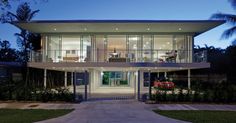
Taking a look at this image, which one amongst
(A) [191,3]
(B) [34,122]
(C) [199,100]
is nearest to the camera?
(B) [34,122]

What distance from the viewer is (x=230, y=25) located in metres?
36.3

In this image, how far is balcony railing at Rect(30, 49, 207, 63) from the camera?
98.0ft

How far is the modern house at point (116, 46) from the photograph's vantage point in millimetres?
29234

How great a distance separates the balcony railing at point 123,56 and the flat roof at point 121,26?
6.69ft

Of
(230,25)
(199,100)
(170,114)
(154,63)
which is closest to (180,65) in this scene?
(154,63)

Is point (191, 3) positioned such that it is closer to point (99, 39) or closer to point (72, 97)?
point (99, 39)

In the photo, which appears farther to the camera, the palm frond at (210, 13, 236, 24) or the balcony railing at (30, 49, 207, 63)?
the palm frond at (210, 13, 236, 24)

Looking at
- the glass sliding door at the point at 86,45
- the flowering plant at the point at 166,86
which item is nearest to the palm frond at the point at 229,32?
the flowering plant at the point at 166,86

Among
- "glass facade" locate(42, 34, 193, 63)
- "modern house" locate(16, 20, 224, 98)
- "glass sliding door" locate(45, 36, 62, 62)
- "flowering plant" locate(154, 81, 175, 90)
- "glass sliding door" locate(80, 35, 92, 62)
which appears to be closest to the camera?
"flowering plant" locate(154, 81, 175, 90)

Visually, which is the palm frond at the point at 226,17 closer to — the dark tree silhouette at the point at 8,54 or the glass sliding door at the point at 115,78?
the glass sliding door at the point at 115,78

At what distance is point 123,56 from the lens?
30.9 metres

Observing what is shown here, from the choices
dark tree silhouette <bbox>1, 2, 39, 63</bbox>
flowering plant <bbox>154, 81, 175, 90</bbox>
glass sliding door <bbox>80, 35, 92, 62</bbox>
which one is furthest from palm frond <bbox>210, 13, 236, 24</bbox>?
dark tree silhouette <bbox>1, 2, 39, 63</bbox>

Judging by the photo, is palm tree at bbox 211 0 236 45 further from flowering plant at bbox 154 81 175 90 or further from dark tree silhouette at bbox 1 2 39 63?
dark tree silhouette at bbox 1 2 39 63

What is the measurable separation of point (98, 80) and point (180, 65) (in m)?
11.4
